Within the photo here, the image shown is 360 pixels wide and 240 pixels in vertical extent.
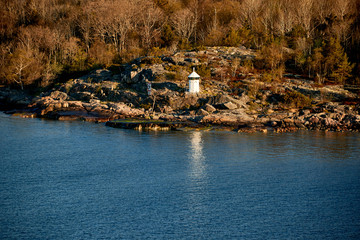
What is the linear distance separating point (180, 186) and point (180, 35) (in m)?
68.8

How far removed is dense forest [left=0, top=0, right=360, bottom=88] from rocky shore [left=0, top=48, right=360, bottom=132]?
529 centimetres

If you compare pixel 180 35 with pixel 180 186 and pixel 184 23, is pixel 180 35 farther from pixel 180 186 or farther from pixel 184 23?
pixel 180 186

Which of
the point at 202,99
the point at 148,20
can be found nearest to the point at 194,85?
the point at 202,99

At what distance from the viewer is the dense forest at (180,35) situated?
7212 cm

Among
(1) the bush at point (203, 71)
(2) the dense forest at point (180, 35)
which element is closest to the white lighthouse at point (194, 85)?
(1) the bush at point (203, 71)

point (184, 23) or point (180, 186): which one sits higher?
point (184, 23)

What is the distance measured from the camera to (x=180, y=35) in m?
93.5

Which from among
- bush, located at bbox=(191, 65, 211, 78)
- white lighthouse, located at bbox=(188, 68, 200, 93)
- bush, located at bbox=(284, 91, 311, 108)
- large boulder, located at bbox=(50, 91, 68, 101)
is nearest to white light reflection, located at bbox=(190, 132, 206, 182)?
white lighthouse, located at bbox=(188, 68, 200, 93)

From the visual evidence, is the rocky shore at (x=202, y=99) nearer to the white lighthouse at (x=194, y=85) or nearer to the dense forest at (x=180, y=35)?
the white lighthouse at (x=194, y=85)

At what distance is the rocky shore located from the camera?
52.6m

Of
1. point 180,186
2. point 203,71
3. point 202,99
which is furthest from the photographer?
point 203,71

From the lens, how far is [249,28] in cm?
8756

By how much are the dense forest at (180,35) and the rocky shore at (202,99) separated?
5289mm

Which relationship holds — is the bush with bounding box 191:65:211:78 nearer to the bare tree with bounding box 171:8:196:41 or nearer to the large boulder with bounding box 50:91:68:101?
the bare tree with bounding box 171:8:196:41
